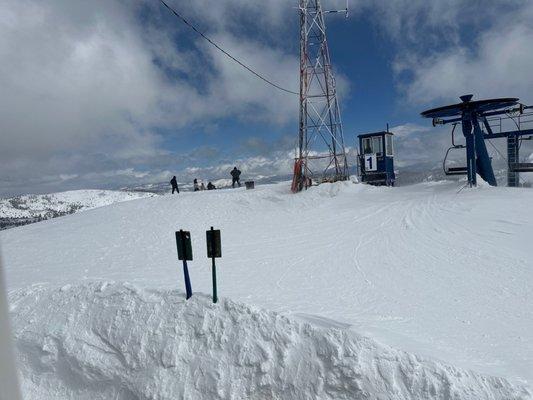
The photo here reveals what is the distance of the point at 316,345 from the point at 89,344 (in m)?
4.51

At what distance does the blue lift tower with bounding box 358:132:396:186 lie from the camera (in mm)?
27062

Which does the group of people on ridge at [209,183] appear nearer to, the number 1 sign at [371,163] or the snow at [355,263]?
the snow at [355,263]

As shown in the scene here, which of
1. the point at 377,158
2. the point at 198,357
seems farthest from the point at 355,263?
the point at 377,158

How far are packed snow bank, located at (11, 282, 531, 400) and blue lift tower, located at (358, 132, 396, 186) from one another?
22.1m

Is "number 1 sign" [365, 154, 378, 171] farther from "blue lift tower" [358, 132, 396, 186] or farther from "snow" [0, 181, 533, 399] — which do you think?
"snow" [0, 181, 533, 399]

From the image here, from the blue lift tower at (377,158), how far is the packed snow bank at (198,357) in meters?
22.1

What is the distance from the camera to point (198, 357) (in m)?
6.68

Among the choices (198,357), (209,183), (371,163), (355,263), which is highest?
(371,163)

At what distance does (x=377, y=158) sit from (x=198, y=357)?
76.3ft

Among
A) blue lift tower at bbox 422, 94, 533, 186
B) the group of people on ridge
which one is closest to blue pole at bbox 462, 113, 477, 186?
blue lift tower at bbox 422, 94, 533, 186

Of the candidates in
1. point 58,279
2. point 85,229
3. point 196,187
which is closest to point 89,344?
point 58,279

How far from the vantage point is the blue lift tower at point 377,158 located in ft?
88.8

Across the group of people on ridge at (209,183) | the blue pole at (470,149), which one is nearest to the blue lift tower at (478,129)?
the blue pole at (470,149)

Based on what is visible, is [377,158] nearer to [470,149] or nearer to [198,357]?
[470,149]
